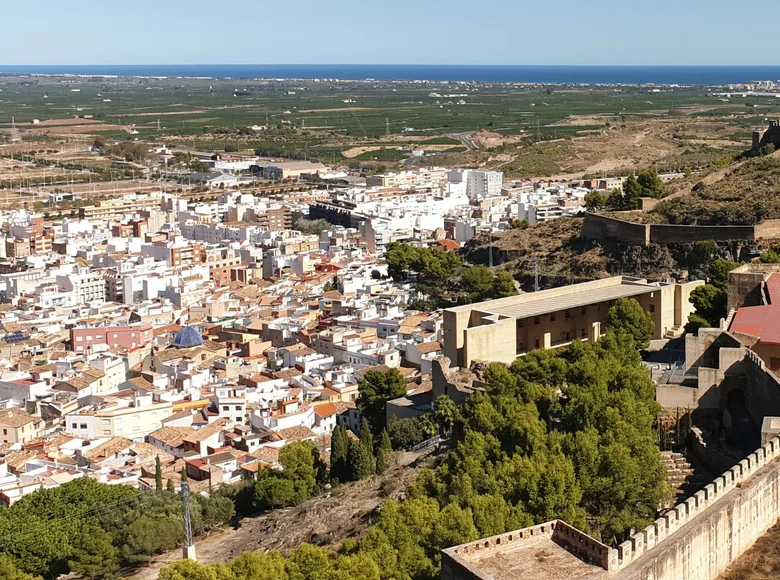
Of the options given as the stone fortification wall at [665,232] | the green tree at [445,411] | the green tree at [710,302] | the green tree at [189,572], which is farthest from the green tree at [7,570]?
the stone fortification wall at [665,232]

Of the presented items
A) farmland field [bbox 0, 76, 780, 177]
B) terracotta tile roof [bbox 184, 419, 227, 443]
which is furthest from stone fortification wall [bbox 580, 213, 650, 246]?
farmland field [bbox 0, 76, 780, 177]

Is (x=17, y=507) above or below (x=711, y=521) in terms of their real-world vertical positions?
below

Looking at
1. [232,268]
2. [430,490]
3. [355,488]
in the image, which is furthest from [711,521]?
[232,268]

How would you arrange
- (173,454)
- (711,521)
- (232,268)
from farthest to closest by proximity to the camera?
1. (232,268)
2. (173,454)
3. (711,521)

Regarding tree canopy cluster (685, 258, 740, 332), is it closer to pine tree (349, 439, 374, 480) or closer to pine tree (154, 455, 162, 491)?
pine tree (349, 439, 374, 480)

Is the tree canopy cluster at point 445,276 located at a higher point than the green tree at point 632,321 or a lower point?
lower

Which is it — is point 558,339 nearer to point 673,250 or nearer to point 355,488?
point 355,488

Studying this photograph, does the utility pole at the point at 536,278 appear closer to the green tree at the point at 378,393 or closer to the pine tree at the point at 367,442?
the green tree at the point at 378,393
